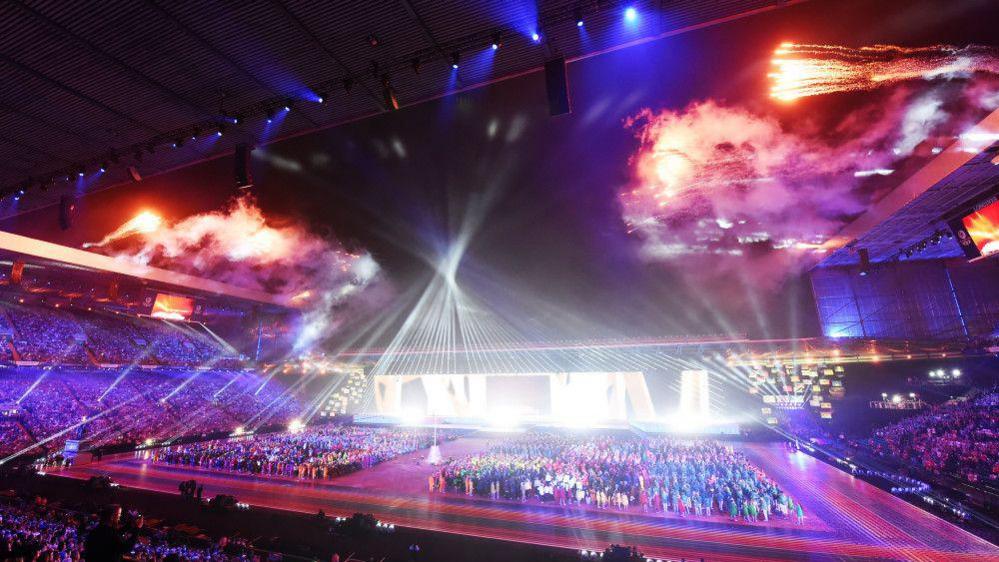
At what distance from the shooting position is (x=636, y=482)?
40.8 feet

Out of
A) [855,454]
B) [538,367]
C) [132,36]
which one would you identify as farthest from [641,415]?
[132,36]

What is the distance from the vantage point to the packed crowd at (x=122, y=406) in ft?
60.3

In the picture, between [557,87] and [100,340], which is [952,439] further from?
[100,340]

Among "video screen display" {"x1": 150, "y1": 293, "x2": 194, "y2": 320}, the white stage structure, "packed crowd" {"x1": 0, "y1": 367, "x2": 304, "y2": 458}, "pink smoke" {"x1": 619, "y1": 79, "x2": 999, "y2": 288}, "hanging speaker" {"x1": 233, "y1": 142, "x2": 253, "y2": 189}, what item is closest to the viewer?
"hanging speaker" {"x1": 233, "y1": 142, "x2": 253, "y2": 189}

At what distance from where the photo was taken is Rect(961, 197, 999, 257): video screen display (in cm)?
1088

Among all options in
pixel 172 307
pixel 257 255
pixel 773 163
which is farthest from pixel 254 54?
pixel 172 307

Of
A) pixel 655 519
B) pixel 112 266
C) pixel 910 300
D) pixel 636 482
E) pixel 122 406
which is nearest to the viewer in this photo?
pixel 655 519

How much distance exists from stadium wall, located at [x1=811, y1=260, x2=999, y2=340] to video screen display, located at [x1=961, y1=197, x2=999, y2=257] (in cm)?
1050

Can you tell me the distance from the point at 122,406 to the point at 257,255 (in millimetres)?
10912

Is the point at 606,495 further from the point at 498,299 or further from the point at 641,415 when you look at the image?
the point at 498,299

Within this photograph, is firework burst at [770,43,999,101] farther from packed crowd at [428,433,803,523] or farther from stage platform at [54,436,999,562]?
packed crowd at [428,433,803,523]

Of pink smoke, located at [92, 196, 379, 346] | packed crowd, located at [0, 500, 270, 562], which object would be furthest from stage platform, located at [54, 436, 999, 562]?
pink smoke, located at [92, 196, 379, 346]

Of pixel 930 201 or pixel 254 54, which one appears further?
pixel 930 201

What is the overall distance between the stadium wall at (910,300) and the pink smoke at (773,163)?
4606 mm
